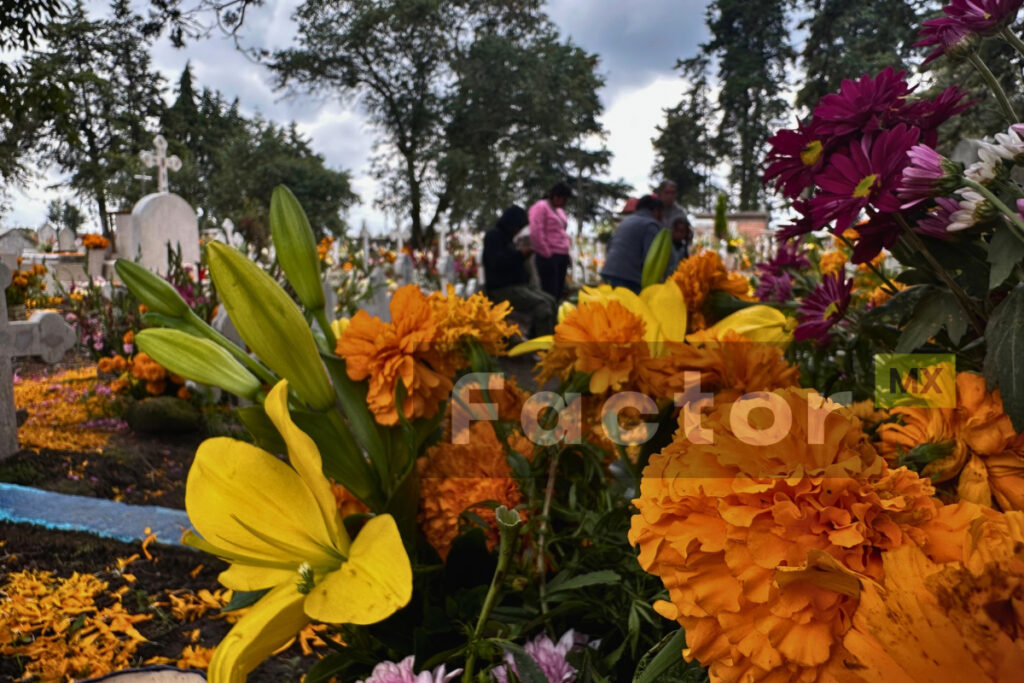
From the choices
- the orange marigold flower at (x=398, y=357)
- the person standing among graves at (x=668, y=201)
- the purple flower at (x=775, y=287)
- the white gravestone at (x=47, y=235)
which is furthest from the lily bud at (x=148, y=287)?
the white gravestone at (x=47, y=235)

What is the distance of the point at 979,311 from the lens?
1.63ft

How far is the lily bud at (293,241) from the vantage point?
0.69 meters

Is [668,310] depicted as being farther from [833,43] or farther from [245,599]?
[833,43]

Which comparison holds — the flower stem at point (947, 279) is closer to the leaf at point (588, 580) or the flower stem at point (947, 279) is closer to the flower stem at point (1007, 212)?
the flower stem at point (1007, 212)

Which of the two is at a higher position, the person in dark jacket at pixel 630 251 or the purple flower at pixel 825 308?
the person in dark jacket at pixel 630 251

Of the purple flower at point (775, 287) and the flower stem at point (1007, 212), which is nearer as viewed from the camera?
the flower stem at point (1007, 212)

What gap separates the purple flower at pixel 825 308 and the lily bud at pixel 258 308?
0.56 m

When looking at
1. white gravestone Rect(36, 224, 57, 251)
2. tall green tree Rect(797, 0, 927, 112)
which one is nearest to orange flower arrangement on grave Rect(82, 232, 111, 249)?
white gravestone Rect(36, 224, 57, 251)

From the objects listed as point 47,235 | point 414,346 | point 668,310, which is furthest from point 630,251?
point 47,235

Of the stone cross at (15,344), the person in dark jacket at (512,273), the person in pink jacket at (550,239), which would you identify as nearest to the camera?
the stone cross at (15,344)

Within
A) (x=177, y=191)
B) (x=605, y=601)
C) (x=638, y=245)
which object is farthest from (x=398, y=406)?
(x=177, y=191)

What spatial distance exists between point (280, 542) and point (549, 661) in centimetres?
21

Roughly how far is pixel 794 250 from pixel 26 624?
1568 mm

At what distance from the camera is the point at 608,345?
0.67 metres
